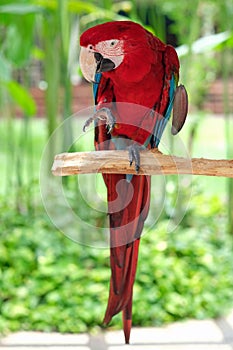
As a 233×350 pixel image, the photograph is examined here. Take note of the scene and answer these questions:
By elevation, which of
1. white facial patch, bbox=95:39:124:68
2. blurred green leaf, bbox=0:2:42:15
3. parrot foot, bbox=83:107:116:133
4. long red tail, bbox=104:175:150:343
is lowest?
long red tail, bbox=104:175:150:343

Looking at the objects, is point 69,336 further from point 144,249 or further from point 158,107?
point 158,107

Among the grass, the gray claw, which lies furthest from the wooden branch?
the grass

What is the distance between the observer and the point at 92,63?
0.60 m

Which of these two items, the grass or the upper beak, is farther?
the grass

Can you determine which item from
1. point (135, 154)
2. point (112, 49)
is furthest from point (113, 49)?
point (135, 154)

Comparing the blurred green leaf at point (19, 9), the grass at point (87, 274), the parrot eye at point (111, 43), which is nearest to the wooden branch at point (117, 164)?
the parrot eye at point (111, 43)

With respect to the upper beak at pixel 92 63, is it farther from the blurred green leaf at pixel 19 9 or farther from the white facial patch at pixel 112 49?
the blurred green leaf at pixel 19 9

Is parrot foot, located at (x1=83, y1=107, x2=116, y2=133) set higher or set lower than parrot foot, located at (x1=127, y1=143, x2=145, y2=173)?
higher

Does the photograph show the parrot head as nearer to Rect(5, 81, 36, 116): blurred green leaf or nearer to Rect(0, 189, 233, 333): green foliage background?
Rect(0, 189, 233, 333): green foliage background

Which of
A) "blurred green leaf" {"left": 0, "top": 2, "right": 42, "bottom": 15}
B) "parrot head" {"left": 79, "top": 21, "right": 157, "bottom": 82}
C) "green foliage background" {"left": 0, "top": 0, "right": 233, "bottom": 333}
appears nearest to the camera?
"parrot head" {"left": 79, "top": 21, "right": 157, "bottom": 82}

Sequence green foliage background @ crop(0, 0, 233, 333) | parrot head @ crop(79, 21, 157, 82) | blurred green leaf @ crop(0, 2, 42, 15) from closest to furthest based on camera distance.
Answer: parrot head @ crop(79, 21, 157, 82), blurred green leaf @ crop(0, 2, 42, 15), green foliage background @ crop(0, 0, 233, 333)

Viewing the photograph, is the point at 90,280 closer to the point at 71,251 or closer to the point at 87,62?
the point at 71,251

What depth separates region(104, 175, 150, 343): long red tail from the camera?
2.14 feet

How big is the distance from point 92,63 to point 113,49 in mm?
24
